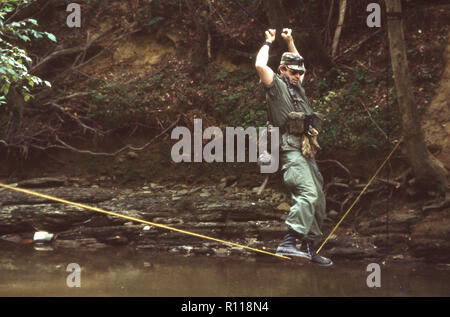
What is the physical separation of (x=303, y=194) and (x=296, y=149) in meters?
0.55

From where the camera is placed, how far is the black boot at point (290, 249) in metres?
5.70

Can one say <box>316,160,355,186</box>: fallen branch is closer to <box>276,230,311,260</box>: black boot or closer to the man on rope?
the man on rope

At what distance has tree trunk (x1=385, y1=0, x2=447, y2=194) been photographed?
7070mm

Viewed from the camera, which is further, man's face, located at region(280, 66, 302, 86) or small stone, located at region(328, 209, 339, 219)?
small stone, located at region(328, 209, 339, 219)

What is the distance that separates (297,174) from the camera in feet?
19.4

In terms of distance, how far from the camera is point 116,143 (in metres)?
11.1

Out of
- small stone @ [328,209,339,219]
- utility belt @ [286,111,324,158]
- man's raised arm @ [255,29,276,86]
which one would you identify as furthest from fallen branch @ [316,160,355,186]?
man's raised arm @ [255,29,276,86]

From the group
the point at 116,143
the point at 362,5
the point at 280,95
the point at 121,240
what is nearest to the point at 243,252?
the point at 121,240

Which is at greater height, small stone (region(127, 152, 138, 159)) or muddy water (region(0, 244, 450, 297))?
small stone (region(127, 152, 138, 159))

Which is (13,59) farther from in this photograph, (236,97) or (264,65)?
(236,97)

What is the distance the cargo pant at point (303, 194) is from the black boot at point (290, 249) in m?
0.12

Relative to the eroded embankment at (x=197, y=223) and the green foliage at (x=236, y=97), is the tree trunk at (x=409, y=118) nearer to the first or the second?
the eroded embankment at (x=197, y=223)

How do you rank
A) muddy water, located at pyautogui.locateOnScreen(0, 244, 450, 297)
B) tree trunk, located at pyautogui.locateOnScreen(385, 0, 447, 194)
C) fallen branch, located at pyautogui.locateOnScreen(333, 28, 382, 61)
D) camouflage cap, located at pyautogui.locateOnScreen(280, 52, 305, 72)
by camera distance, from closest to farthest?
muddy water, located at pyautogui.locateOnScreen(0, 244, 450, 297)
camouflage cap, located at pyautogui.locateOnScreen(280, 52, 305, 72)
tree trunk, located at pyautogui.locateOnScreen(385, 0, 447, 194)
fallen branch, located at pyautogui.locateOnScreen(333, 28, 382, 61)
